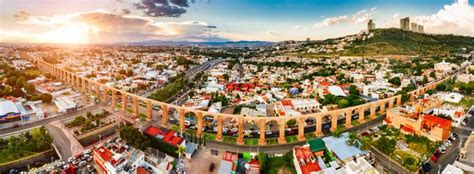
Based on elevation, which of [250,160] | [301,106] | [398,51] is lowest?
[250,160]


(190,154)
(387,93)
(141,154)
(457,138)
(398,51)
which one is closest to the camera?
(141,154)

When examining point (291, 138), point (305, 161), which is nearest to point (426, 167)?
point (305, 161)

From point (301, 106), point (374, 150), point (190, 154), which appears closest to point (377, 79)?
point (301, 106)

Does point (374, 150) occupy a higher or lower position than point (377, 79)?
lower

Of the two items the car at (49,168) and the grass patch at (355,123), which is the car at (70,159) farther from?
the grass patch at (355,123)

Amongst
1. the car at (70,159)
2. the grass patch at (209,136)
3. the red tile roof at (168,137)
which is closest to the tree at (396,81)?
the grass patch at (209,136)

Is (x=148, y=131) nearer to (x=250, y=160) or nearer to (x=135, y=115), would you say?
(x=135, y=115)

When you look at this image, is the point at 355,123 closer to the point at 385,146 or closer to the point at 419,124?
the point at 419,124

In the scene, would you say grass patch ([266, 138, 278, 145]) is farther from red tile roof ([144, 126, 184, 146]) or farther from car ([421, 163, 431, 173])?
car ([421, 163, 431, 173])
